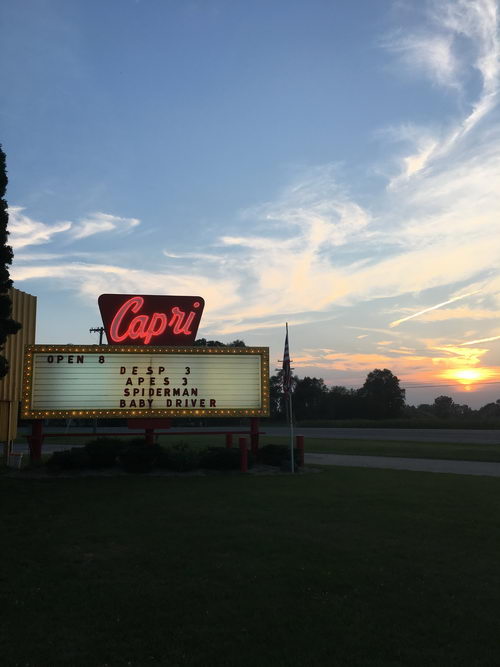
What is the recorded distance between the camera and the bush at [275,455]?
22016 mm

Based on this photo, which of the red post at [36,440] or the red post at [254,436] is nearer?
the red post at [36,440]

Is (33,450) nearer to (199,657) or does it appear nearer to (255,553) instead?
(255,553)

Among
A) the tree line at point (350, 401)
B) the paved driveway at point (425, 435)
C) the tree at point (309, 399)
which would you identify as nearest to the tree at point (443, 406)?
the tree line at point (350, 401)

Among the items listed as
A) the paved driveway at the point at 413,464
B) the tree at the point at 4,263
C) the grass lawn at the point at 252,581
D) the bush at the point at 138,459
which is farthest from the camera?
the paved driveway at the point at 413,464

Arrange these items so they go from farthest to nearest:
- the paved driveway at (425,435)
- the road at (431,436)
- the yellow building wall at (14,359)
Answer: the paved driveway at (425,435) → the road at (431,436) → the yellow building wall at (14,359)

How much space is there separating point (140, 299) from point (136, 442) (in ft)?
20.9

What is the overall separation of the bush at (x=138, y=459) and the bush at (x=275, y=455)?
4681 millimetres

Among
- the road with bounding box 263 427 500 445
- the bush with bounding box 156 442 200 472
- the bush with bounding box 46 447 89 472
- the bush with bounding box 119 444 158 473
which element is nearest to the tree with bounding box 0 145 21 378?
the bush with bounding box 46 447 89 472

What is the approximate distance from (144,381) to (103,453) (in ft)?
10.7

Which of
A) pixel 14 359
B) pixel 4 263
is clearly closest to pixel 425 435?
pixel 14 359

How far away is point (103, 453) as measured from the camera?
68.9 feet

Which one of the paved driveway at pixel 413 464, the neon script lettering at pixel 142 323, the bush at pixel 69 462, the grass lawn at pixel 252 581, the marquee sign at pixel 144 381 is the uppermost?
A: the neon script lettering at pixel 142 323

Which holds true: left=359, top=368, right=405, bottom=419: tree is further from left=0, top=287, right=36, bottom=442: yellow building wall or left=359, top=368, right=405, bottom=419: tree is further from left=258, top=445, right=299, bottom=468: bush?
left=0, top=287, right=36, bottom=442: yellow building wall

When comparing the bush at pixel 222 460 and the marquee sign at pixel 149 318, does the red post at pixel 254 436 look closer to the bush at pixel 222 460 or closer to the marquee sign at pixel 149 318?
the bush at pixel 222 460
